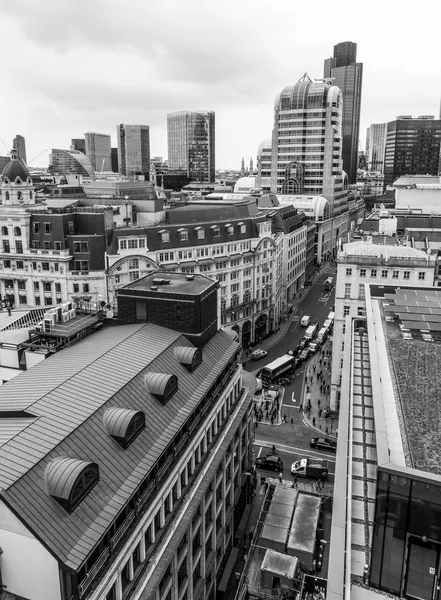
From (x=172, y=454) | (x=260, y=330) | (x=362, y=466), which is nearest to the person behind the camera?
(x=362, y=466)

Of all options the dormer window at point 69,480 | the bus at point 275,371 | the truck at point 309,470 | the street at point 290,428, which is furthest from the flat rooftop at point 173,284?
the bus at point 275,371

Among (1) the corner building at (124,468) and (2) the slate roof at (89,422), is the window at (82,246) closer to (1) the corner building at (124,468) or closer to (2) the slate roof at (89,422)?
(1) the corner building at (124,468)

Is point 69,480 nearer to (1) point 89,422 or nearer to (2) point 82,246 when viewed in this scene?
(1) point 89,422

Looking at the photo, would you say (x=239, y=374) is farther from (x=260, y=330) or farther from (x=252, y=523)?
(x=260, y=330)

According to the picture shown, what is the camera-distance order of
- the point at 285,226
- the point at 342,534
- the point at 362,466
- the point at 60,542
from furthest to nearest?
the point at 285,226
the point at 362,466
the point at 342,534
the point at 60,542

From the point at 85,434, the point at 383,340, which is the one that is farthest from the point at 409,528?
the point at 383,340

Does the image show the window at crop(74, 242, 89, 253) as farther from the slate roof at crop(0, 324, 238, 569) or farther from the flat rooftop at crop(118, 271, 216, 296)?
the slate roof at crop(0, 324, 238, 569)

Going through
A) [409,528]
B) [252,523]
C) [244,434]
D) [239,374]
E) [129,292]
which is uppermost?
[129,292]

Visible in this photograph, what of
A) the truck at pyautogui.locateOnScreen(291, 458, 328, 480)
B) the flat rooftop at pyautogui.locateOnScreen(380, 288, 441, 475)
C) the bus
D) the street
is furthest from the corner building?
the bus
